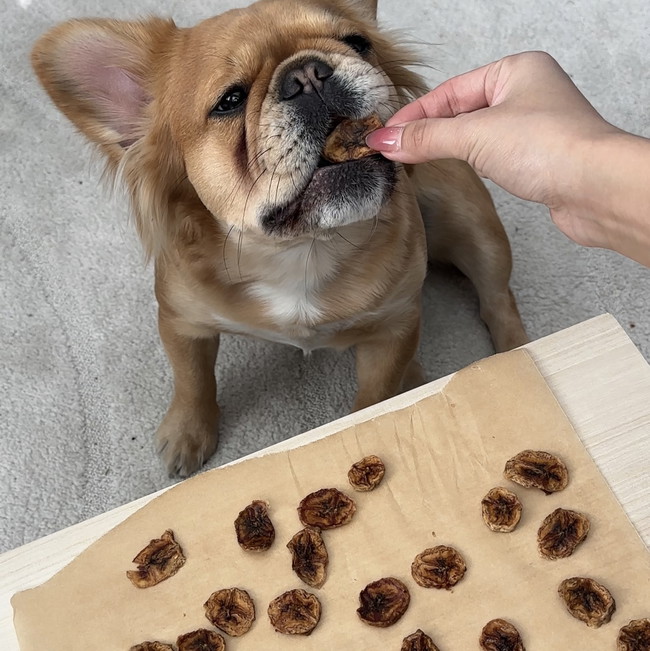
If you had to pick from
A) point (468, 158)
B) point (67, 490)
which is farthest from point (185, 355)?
point (468, 158)

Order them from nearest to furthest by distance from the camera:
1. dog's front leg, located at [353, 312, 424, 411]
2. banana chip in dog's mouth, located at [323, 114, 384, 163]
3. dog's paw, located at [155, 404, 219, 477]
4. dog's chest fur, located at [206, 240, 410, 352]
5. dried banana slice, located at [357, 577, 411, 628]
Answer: dried banana slice, located at [357, 577, 411, 628] → banana chip in dog's mouth, located at [323, 114, 384, 163] → dog's chest fur, located at [206, 240, 410, 352] → dog's front leg, located at [353, 312, 424, 411] → dog's paw, located at [155, 404, 219, 477]

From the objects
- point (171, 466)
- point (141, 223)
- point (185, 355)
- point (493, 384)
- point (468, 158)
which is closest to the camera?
point (468, 158)

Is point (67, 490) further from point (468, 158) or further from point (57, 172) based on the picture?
point (468, 158)

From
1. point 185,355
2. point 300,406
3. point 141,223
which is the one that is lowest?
point 300,406

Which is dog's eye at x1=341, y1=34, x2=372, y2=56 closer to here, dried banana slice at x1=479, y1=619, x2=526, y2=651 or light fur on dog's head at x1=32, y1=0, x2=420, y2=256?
light fur on dog's head at x1=32, y1=0, x2=420, y2=256

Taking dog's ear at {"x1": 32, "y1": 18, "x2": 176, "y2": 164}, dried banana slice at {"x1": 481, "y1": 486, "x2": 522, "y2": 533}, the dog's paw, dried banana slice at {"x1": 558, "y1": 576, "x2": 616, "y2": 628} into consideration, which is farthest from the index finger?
the dog's paw

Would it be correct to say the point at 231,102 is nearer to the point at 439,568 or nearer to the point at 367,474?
the point at 367,474

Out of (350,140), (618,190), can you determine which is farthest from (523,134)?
(350,140)
